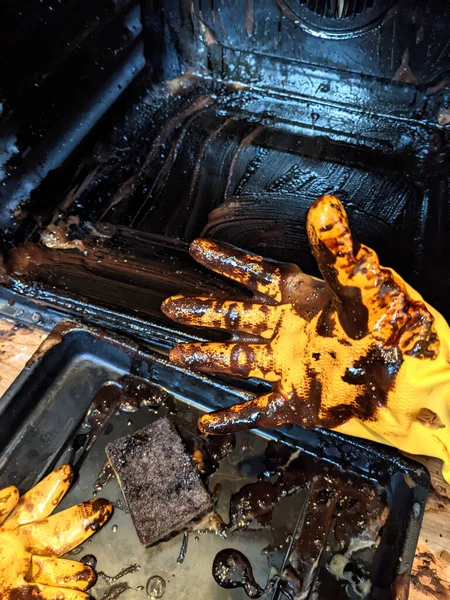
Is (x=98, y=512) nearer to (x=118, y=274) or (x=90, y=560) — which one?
(x=90, y=560)

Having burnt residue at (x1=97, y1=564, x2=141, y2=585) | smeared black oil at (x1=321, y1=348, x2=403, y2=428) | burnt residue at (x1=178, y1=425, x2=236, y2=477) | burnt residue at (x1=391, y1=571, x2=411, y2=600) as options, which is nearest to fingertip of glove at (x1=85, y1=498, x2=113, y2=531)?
burnt residue at (x1=97, y1=564, x2=141, y2=585)

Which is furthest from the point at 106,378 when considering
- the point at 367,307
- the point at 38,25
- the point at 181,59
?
the point at 181,59

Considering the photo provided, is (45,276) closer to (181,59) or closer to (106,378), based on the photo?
(106,378)

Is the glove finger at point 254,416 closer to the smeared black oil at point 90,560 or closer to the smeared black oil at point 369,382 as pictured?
the smeared black oil at point 369,382

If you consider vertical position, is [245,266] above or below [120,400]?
above

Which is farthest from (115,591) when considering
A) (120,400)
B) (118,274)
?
(118,274)

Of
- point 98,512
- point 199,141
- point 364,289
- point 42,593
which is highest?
point 199,141

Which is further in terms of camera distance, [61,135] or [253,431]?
[61,135]

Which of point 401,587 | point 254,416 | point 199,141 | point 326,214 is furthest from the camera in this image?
point 199,141
